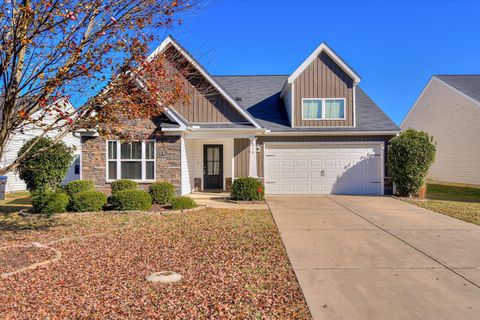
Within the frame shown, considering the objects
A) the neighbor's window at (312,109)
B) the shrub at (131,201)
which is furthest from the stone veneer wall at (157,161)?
the neighbor's window at (312,109)

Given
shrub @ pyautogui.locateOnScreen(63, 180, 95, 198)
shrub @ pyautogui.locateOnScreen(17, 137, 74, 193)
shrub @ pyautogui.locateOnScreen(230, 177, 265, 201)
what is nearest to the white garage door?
shrub @ pyautogui.locateOnScreen(230, 177, 265, 201)

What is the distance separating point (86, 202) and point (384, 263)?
8.54 metres

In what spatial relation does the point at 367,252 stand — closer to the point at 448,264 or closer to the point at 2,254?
the point at 448,264

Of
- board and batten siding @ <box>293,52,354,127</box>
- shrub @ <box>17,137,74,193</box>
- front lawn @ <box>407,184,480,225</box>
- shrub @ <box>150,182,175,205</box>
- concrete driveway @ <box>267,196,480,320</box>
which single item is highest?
board and batten siding @ <box>293,52,354,127</box>

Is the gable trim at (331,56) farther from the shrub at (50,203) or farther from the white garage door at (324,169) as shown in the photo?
the shrub at (50,203)

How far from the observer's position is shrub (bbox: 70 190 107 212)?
9.80 metres

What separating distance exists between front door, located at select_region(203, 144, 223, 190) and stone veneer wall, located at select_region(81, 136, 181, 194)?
3503 mm

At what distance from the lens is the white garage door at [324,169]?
47.0 feet

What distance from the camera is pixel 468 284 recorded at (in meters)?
4.46

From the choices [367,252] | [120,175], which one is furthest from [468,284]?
[120,175]

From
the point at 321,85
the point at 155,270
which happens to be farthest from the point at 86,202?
the point at 321,85

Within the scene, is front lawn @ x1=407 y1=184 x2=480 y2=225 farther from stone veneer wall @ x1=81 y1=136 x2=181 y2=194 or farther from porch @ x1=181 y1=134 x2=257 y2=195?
stone veneer wall @ x1=81 y1=136 x2=181 y2=194

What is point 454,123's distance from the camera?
64.5 ft

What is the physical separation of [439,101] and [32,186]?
23.6 m
